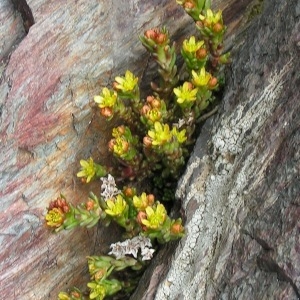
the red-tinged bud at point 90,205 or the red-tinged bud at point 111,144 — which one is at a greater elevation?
the red-tinged bud at point 111,144

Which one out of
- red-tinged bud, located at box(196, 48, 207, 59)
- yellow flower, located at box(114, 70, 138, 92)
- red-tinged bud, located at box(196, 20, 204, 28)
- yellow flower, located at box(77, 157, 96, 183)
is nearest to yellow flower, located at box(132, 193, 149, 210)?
yellow flower, located at box(77, 157, 96, 183)

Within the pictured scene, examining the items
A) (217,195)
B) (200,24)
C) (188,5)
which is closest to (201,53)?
(200,24)

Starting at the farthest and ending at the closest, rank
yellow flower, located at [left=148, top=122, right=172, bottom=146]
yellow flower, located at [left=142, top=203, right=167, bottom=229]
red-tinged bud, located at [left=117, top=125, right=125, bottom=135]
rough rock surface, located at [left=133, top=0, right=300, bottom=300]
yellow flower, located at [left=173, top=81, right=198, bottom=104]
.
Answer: red-tinged bud, located at [left=117, top=125, right=125, bottom=135] → yellow flower, located at [left=173, top=81, right=198, bottom=104] → yellow flower, located at [left=148, top=122, right=172, bottom=146] → yellow flower, located at [left=142, top=203, right=167, bottom=229] → rough rock surface, located at [left=133, top=0, right=300, bottom=300]

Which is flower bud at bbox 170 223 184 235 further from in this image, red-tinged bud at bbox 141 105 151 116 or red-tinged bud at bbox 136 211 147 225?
red-tinged bud at bbox 141 105 151 116

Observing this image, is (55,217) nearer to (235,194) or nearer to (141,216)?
(141,216)

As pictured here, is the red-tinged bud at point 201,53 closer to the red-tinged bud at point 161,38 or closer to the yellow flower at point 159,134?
the red-tinged bud at point 161,38

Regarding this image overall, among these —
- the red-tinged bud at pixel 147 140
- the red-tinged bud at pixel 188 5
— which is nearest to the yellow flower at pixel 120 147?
the red-tinged bud at pixel 147 140

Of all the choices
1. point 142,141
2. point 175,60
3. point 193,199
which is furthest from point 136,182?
point 175,60
